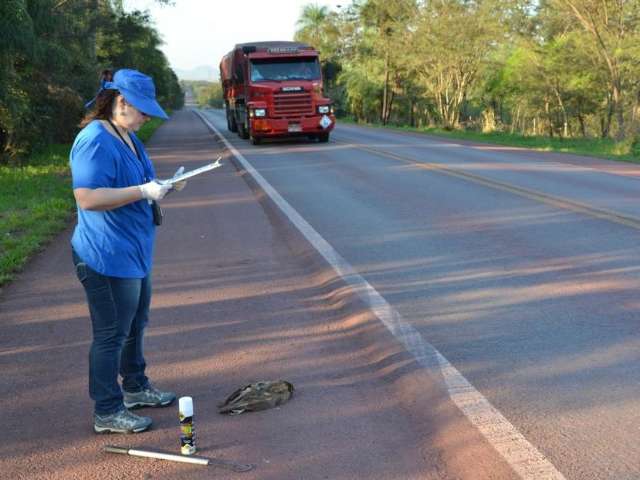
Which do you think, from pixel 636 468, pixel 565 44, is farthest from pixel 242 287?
pixel 565 44

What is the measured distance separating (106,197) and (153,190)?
0.70 feet

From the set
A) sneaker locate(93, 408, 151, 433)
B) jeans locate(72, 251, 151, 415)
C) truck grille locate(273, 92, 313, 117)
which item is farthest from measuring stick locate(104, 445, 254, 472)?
truck grille locate(273, 92, 313, 117)

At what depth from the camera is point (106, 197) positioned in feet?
11.7

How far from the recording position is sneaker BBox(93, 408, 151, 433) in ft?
12.7

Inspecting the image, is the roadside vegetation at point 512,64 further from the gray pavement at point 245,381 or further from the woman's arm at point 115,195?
the woman's arm at point 115,195

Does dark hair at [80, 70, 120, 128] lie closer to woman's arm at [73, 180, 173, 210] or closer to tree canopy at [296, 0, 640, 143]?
woman's arm at [73, 180, 173, 210]

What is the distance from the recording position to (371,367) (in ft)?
15.5

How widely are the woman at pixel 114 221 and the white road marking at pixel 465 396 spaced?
1656mm

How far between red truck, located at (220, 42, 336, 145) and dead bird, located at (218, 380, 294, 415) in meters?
20.8

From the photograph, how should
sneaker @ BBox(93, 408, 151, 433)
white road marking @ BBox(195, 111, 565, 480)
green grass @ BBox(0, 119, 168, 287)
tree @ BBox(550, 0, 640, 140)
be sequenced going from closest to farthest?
white road marking @ BBox(195, 111, 565, 480) → sneaker @ BBox(93, 408, 151, 433) → green grass @ BBox(0, 119, 168, 287) → tree @ BBox(550, 0, 640, 140)

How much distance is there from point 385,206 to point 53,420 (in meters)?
7.52

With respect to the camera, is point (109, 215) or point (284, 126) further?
point (284, 126)

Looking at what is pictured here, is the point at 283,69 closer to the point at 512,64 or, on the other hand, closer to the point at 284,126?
the point at 284,126

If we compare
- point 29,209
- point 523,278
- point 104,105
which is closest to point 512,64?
point 29,209
